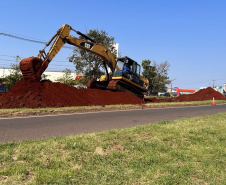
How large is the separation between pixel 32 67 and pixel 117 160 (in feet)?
41.3

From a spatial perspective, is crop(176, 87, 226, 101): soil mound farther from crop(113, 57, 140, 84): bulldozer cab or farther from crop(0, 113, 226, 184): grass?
crop(0, 113, 226, 184): grass

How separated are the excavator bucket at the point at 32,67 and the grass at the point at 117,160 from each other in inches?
425

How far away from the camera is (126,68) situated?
21156 millimetres

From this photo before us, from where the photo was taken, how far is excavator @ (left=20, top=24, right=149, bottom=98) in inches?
601

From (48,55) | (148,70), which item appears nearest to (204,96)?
(148,70)

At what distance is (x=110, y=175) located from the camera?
3.31 m

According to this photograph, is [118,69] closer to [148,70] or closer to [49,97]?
[49,97]

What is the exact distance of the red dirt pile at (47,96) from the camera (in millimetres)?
13680

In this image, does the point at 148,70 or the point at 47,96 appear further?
the point at 148,70

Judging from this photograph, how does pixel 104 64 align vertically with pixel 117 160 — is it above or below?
above

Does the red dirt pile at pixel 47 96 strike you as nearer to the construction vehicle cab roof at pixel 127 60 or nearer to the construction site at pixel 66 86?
the construction site at pixel 66 86

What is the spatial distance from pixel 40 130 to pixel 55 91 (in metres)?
8.88

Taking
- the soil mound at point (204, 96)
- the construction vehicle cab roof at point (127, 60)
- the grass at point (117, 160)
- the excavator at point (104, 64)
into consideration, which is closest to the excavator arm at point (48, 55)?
the excavator at point (104, 64)

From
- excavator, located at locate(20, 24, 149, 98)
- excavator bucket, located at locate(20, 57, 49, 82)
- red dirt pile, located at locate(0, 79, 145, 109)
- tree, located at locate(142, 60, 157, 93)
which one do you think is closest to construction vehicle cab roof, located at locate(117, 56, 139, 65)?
excavator, located at locate(20, 24, 149, 98)
